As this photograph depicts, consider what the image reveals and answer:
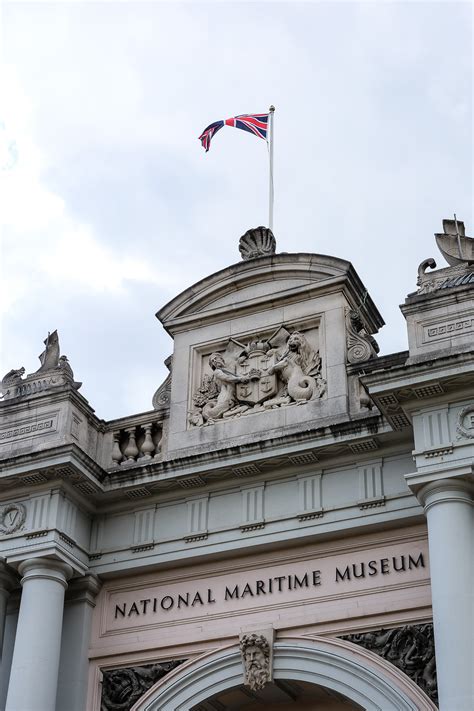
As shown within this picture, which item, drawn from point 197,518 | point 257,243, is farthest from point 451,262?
point 197,518

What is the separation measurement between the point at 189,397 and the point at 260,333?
1.43 m

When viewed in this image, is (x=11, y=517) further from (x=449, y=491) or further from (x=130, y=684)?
(x=449, y=491)

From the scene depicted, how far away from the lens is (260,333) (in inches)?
776

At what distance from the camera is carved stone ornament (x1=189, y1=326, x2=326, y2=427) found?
18.8 meters

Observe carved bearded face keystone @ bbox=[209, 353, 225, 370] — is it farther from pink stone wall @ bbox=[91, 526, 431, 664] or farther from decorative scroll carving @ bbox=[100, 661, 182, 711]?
decorative scroll carving @ bbox=[100, 661, 182, 711]

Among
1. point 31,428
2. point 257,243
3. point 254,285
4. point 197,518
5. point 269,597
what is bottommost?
point 269,597

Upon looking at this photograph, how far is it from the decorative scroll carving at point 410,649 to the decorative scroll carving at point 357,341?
392 centimetres

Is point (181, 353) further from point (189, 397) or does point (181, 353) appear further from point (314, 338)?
point (314, 338)

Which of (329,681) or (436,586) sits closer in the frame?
(436,586)

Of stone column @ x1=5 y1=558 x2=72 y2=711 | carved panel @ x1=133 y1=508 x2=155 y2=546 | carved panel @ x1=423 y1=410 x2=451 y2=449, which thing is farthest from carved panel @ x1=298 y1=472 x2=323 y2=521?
stone column @ x1=5 y1=558 x2=72 y2=711

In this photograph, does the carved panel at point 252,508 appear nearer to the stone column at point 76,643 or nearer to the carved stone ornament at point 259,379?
the carved stone ornament at point 259,379

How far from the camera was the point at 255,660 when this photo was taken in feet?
55.7

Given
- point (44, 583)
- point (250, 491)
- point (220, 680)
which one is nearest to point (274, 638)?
point (220, 680)

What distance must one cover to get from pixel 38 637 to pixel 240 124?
10.0 meters
